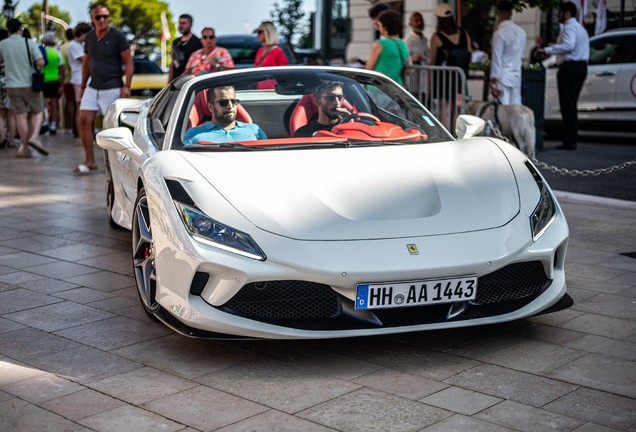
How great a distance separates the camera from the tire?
12.3 ft

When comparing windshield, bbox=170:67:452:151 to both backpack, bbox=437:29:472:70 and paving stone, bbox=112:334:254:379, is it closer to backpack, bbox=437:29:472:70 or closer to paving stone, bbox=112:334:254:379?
paving stone, bbox=112:334:254:379

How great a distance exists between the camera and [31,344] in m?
3.63

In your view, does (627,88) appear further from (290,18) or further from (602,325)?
(290,18)

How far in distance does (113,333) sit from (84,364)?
443 mm

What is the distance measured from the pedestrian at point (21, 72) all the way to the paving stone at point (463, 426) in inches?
407

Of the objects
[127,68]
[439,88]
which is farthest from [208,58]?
[439,88]

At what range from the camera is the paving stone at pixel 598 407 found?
2709mm

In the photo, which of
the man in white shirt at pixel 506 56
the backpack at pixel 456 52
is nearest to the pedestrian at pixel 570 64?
the man in white shirt at pixel 506 56

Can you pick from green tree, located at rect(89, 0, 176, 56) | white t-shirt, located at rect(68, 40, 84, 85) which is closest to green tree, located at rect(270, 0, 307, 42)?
green tree, located at rect(89, 0, 176, 56)

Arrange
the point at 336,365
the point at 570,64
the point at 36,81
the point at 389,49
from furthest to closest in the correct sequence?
the point at 36,81 < the point at 570,64 < the point at 389,49 < the point at 336,365

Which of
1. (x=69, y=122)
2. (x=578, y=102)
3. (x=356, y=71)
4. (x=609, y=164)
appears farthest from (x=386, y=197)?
(x=69, y=122)

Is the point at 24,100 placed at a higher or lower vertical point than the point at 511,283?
→ higher

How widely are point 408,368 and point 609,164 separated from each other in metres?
7.23

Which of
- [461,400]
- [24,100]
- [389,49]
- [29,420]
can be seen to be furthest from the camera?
[24,100]
